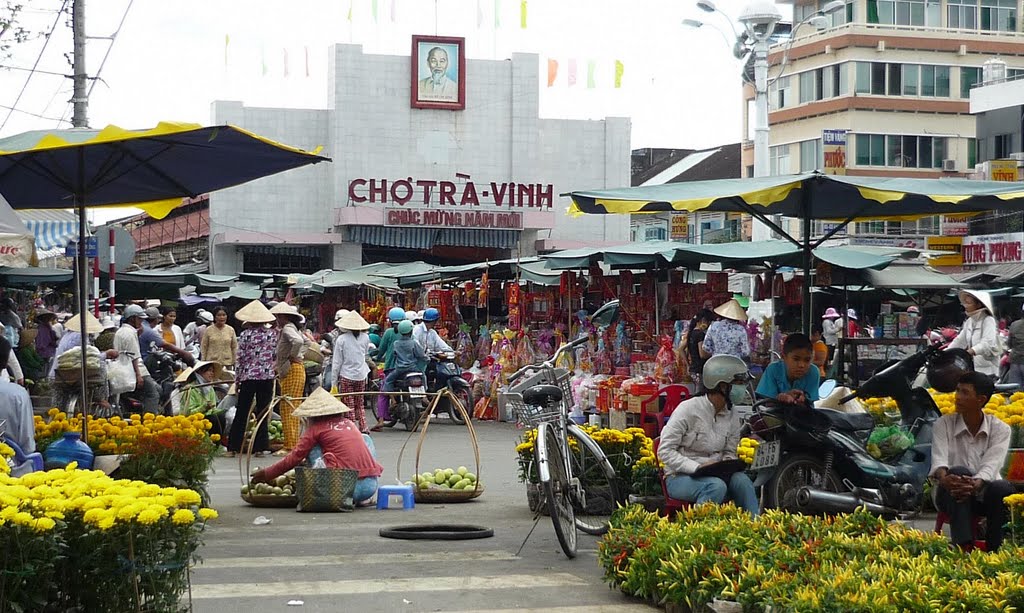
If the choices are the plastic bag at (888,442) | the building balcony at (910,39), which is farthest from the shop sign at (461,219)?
the plastic bag at (888,442)

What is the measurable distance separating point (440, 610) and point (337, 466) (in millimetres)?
4177

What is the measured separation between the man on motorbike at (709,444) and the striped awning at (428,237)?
40374 mm

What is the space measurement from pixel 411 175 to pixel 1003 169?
22239mm

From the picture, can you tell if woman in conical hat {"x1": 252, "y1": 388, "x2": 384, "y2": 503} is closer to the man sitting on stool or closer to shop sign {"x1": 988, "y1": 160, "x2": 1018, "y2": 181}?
the man sitting on stool

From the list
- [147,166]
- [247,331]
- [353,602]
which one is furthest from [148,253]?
[353,602]

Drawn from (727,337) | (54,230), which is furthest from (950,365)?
(54,230)

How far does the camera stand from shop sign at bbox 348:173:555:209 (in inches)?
1895

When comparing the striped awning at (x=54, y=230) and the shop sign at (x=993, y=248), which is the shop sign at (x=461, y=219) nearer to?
the shop sign at (x=993, y=248)

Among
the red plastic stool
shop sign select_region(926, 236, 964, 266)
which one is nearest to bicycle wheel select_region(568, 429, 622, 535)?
the red plastic stool

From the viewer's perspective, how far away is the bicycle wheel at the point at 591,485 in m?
9.50

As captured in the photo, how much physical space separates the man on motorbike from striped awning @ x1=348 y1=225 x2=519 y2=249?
1590 inches

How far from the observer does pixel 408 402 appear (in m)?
19.9

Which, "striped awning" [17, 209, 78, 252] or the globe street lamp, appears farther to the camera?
the globe street lamp

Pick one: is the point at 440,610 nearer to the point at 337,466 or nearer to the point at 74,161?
the point at 337,466
